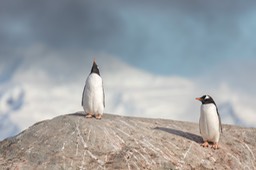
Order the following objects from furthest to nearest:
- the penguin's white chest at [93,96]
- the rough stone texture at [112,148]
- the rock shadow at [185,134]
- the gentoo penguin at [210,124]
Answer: the penguin's white chest at [93,96] → the rock shadow at [185,134] → the gentoo penguin at [210,124] → the rough stone texture at [112,148]

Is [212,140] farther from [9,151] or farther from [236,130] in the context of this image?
[9,151]

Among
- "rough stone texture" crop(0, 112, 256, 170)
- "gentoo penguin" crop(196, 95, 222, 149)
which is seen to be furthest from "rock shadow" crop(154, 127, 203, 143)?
"gentoo penguin" crop(196, 95, 222, 149)

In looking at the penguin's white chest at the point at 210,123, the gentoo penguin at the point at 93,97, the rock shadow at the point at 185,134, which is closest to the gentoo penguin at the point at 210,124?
the penguin's white chest at the point at 210,123

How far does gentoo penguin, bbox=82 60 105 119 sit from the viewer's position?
18.6 meters

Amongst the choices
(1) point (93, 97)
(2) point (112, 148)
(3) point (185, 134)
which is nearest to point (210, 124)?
A: (3) point (185, 134)

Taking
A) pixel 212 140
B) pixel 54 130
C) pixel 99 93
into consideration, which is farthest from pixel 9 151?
pixel 212 140

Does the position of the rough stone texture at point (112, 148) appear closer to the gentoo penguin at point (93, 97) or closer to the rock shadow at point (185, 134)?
the rock shadow at point (185, 134)

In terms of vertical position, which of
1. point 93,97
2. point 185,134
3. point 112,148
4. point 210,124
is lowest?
point 112,148

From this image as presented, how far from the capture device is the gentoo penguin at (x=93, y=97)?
61.2ft

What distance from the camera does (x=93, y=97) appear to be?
1870 centimetres

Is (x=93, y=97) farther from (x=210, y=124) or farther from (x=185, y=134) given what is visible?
(x=210, y=124)

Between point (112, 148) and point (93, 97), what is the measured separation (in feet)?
9.92

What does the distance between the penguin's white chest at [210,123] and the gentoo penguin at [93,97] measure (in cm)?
388

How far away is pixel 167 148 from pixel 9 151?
552 centimetres
